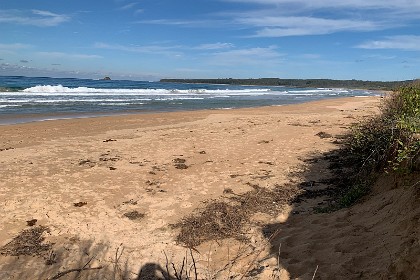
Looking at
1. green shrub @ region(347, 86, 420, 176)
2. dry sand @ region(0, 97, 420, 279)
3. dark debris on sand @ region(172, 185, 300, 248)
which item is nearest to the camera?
dry sand @ region(0, 97, 420, 279)

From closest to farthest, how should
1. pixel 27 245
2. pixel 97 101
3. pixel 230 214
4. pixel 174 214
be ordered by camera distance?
1. pixel 27 245
2. pixel 230 214
3. pixel 174 214
4. pixel 97 101

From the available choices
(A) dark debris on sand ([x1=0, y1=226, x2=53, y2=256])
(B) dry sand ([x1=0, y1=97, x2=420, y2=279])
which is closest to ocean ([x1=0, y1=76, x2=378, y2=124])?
(B) dry sand ([x1=0, y1=97, x2=420, y2=279])

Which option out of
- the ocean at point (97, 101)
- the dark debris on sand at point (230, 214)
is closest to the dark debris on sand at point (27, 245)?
the dark debris on sand at point (230, 214)

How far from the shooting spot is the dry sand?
362cm

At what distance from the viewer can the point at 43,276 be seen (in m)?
3.84

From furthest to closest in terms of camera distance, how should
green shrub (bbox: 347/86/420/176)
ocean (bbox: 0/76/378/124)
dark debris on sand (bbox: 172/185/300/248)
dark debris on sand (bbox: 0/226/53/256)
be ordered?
ocean (bbox: 0/76/378/124) → dark debris on sand (bbox: 172/185/300/248) → green shrub (bbox: 347/86/420/176) → dark debris on sand (bbox: 0/226/53/256)

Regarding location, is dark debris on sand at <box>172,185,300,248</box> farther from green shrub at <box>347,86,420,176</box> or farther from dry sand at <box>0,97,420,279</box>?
green shrub at <box>347,86,420,176</box>

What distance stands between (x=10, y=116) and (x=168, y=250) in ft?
50.5

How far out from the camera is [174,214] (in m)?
5.45

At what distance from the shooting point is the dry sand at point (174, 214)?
143 inches

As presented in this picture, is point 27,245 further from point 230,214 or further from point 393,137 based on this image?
point 393,137

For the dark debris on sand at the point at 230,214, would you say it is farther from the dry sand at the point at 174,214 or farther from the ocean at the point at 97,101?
the ocean at the point at 97,101

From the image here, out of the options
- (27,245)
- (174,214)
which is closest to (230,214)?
(174,214)

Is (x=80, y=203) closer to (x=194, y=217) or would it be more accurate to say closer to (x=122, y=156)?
(x=194, y=217)
